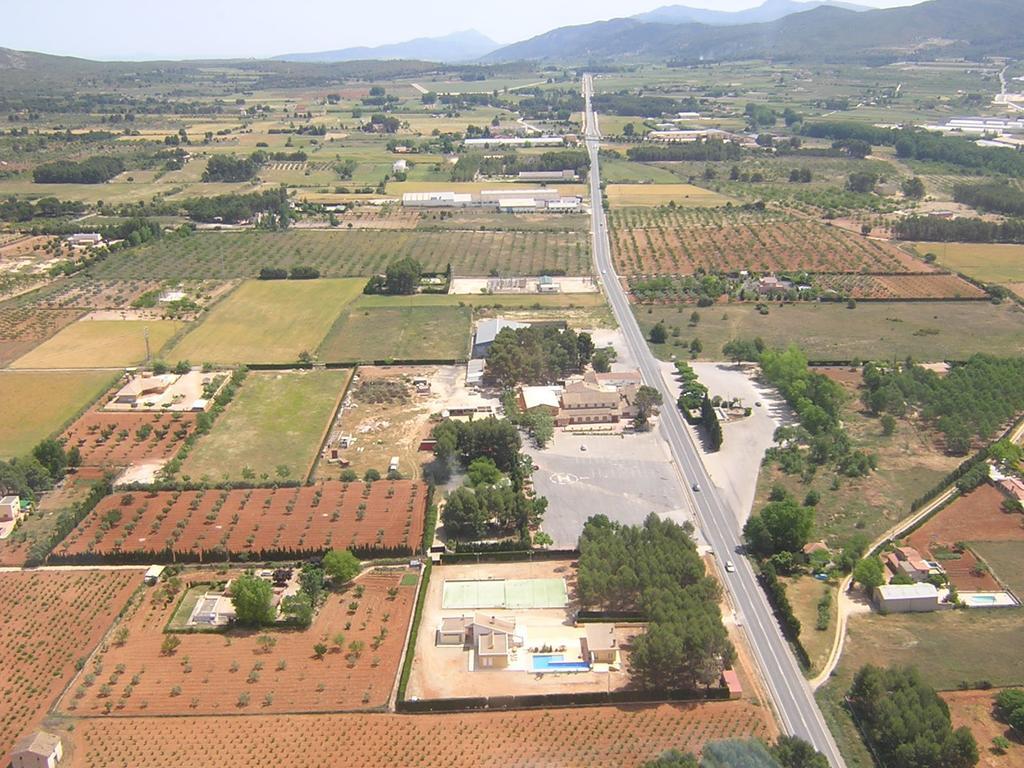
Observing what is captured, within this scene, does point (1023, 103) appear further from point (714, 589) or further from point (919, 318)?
point (714, 589)

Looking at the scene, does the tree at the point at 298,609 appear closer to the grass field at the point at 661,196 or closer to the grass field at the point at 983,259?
the grass field at the point at 983,259

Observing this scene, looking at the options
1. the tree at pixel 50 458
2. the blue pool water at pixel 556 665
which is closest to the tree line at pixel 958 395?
the blue pool water at pixel 556 665

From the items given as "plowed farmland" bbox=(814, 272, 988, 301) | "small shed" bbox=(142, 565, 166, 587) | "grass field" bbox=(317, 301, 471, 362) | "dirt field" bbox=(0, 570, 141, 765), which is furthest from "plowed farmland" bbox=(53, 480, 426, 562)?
"plowed farmland" bbox=(814, 272, 988, 301)

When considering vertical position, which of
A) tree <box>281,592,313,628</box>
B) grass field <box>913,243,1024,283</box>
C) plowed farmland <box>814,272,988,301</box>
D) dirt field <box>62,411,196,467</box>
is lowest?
grass field <box>913,243,1024,283</box>

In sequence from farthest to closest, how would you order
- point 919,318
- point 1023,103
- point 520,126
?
point 1023,103 < point 520,126 < point 919,318

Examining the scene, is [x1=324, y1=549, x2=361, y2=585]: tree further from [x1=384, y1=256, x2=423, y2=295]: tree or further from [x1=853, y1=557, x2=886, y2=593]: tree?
[x1=384, y1=256, x2=423, y2=295]: tree

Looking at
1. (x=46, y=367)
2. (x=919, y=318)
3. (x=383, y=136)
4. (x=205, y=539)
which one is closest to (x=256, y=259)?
(x=46, y=367)

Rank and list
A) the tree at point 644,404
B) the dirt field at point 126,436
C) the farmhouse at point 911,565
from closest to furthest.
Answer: the farmhouse at point 911,565
the dirt field at point 126,436
the tree at point 644,404
